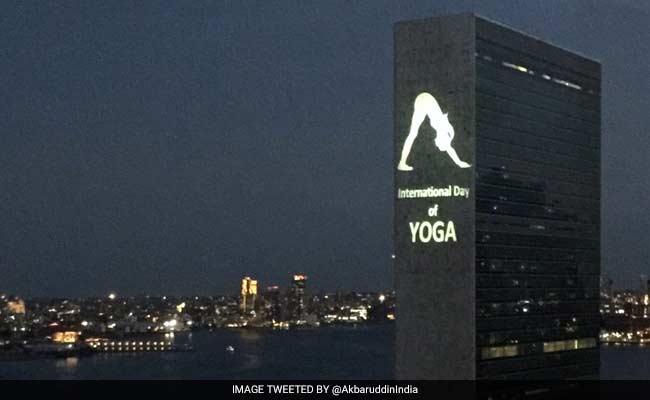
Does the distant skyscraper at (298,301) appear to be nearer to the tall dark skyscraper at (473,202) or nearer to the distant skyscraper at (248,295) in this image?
the distant skyscraper at (248,295)

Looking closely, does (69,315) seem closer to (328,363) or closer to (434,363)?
(328,363)

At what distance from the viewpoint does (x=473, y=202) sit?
4031cm

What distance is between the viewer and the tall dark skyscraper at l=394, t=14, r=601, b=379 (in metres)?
40.2

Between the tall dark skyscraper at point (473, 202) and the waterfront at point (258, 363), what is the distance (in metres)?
31.2

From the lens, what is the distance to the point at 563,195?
168 feet

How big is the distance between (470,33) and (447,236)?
24.3 feet

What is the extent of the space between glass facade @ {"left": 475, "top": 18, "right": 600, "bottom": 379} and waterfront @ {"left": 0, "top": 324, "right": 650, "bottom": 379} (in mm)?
27045

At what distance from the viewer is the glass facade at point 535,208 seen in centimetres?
4203

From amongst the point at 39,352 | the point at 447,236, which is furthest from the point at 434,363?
the point at 39,352

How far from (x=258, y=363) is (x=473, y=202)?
53.3m
